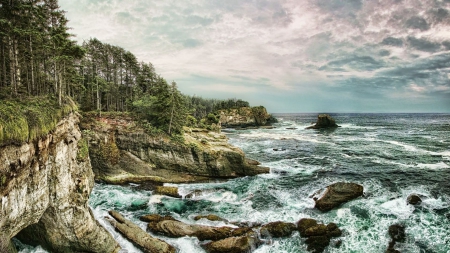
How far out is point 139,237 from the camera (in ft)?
50.8

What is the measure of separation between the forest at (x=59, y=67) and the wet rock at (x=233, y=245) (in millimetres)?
12770

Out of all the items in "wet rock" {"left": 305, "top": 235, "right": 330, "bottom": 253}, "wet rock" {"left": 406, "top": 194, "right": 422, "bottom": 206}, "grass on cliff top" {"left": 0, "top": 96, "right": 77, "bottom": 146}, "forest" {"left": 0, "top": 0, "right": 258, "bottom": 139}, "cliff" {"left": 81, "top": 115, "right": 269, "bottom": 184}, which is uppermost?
"forest" {"left": 0, "top": 0, "right": 258, "bottom": 139}

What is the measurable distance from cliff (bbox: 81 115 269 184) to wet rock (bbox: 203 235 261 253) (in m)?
12.3

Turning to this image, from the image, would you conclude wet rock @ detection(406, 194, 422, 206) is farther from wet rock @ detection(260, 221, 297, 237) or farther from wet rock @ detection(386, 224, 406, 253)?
wet rock @ detection(260, 221, 297, 237)

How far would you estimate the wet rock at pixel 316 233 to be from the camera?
15383 millimetres

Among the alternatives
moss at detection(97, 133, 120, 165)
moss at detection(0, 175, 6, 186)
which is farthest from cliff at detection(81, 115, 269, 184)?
moss at detection(0, 175, 6, 186)

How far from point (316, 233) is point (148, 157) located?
19956mm

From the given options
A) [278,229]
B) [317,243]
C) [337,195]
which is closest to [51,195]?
[278,229]

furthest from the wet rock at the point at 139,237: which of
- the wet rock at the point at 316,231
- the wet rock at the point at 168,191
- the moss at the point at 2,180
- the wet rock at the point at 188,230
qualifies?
the wet rock at the point at 316,231

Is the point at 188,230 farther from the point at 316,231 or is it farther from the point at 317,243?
the point at 316,231

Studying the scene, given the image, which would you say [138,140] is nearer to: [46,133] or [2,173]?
[46,133]

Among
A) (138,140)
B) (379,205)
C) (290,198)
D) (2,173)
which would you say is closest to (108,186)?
(138,140)

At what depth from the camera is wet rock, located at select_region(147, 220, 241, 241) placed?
16109 millimetres

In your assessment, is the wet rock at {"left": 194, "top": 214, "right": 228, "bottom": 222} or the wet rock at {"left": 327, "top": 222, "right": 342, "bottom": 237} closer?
the wet rock at {"left": 327, "top": 222, "right": 342, "bottom": 237}
